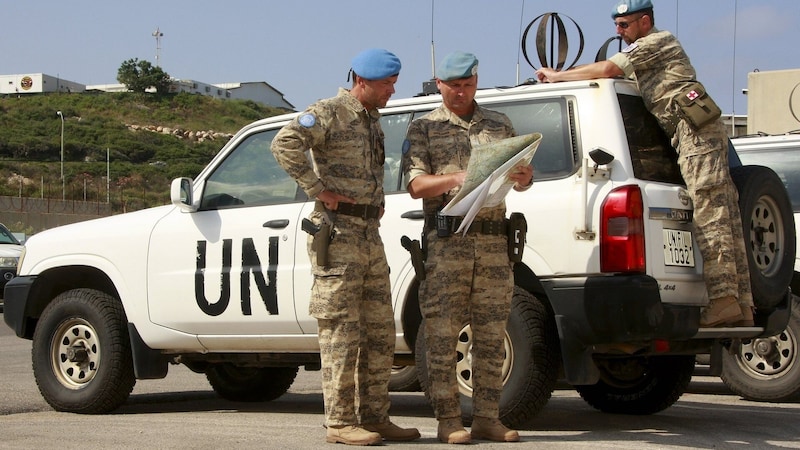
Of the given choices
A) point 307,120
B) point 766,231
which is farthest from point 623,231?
point 307,120

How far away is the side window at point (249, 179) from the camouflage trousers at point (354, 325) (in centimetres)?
144

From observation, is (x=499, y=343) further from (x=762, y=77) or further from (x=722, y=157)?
(x=762, y=77)

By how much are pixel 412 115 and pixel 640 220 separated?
170 centimetres

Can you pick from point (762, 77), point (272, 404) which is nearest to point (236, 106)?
point (762, 77)

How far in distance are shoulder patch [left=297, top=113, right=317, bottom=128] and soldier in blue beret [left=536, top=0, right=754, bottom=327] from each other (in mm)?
1461

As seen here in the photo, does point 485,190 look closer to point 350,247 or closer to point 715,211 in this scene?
point 350,247

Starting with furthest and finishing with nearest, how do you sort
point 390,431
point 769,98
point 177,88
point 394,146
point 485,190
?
1. point 177,88
2. point 769,98
3. point 394,146
4. point 390,431
5. point 485,190

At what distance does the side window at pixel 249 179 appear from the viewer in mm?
7297

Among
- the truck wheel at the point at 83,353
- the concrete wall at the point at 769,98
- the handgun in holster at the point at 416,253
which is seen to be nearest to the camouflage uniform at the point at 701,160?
the handgun in holster at the point at 416,253

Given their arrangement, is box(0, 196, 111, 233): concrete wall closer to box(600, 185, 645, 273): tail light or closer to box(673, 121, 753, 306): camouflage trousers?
box(673, 121, 753, 306): camouflage trousers

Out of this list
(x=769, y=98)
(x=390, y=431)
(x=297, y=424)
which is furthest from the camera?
(x=769, y=98)

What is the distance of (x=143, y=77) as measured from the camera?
405ft

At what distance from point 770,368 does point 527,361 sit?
3.34m

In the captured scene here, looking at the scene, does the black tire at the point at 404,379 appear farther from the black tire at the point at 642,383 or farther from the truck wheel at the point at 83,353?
the truck wheel at the point at 83,353
